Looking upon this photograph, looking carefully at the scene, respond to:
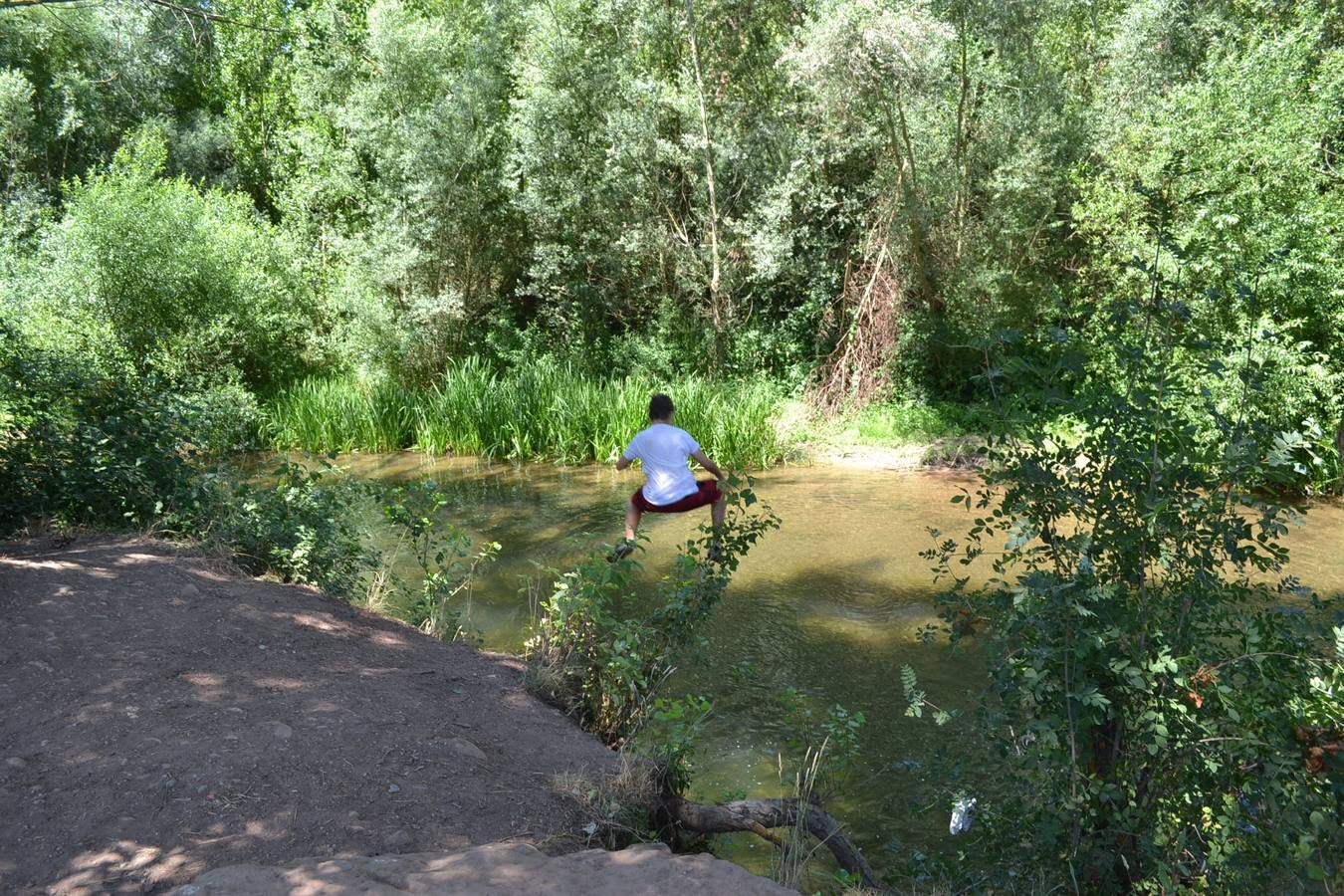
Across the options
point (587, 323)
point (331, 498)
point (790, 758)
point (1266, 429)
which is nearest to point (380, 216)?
point (587, 323)

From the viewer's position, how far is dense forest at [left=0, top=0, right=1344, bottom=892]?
295 inches

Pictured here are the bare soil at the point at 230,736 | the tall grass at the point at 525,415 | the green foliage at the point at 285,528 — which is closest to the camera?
the bare soil at the point at 230,736

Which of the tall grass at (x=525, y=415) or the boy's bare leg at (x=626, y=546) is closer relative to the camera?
the boy's bare leg at (x=626, y=546)

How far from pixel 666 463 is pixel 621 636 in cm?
248

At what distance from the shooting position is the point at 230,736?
4297mm

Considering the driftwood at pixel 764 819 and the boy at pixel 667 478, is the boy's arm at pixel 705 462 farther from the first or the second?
the driftwood at pixel 764 819

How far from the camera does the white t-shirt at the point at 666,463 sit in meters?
7.28

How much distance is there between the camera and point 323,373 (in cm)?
2058

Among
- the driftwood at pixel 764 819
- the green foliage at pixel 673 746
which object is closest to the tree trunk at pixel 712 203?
the green foliage at pixel 673 746

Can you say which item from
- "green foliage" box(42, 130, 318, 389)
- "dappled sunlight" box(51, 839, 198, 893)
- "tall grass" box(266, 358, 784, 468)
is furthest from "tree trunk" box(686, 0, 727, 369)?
"dappled sunlight" box(51, 839, 198, 893)

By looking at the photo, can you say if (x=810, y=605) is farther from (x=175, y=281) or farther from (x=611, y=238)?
(x=175, y=281)

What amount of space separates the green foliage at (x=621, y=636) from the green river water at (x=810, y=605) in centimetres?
49

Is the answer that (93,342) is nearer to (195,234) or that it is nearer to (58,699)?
(195,234)

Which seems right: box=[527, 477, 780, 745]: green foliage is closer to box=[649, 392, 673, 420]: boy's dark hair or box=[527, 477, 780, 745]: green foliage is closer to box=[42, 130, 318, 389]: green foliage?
box=[649, 392, 673, 420]: boy's dark hair
